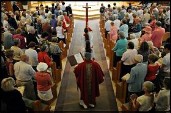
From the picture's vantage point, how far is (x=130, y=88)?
591cm

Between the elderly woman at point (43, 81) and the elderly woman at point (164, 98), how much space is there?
7.51 ft

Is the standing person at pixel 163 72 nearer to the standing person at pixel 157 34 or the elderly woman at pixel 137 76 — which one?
the elderly woman at pixel 137 76

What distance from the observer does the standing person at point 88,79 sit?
6.02m

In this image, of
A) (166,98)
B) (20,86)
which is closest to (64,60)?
(20,86)

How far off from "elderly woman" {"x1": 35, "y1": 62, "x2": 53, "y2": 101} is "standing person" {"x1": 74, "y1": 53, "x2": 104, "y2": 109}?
73 cm

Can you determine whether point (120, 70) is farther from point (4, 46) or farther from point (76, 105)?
point (4, 46)

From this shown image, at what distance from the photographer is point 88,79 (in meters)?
6.16

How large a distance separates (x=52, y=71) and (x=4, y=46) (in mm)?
1728

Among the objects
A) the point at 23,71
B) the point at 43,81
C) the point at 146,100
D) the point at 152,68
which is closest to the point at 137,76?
the point at 152,68

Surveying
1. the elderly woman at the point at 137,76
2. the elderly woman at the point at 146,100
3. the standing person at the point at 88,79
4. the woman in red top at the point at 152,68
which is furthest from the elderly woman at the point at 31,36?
the elderly woman at the point at 146,100

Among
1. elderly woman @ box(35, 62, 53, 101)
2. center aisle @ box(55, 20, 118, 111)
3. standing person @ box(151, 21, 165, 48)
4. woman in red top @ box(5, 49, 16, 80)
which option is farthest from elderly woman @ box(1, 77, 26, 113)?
standing person @ box(151, 21, 165, 48)

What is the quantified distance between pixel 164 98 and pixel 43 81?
2.51 metres

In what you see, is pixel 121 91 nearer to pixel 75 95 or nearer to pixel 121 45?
pixel 75 95

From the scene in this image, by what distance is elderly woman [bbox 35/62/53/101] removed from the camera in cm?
561
